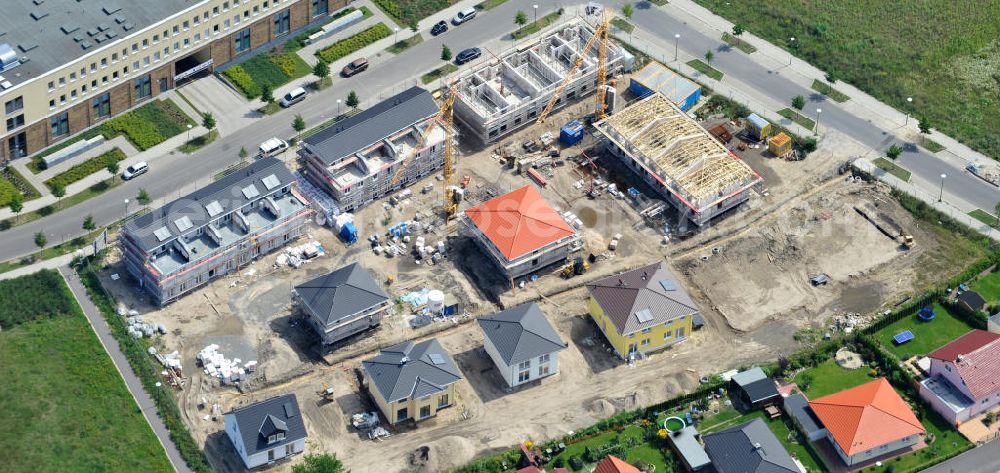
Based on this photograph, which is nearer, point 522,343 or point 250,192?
point 522,343

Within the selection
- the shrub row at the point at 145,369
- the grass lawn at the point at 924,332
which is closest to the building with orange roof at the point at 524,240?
the grass lawn at the point at 924,332

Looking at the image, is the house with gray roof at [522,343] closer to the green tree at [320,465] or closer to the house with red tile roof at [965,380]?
the green tree at [320,465]

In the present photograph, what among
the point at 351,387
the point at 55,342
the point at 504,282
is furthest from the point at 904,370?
the point at 55,342

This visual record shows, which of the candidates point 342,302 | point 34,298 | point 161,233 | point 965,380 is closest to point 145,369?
point 161,233

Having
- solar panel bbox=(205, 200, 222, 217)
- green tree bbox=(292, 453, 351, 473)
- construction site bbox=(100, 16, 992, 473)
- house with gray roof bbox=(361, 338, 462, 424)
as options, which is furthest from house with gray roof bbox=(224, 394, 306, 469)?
solar panel bbox=(205, 200, 222, 217)

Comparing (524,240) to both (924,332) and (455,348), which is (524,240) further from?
(924,332)
